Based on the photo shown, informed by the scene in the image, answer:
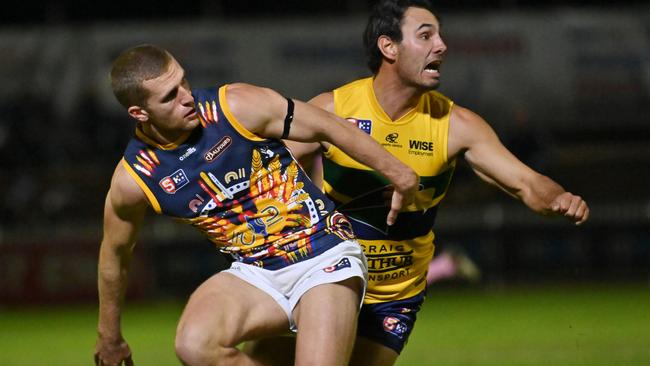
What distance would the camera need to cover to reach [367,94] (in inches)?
230

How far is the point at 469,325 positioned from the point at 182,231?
4.23 metres

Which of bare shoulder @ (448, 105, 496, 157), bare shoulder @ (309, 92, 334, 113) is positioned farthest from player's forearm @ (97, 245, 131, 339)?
bare shoulder @ (448, 105, 496, 157)

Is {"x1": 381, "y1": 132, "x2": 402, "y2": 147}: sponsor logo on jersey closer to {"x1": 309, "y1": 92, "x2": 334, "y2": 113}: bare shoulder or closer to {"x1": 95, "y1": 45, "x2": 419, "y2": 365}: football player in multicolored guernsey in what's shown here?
{"x1": 309, "y1": 92, "x2": 334, "y2": 113}: bare shoulder

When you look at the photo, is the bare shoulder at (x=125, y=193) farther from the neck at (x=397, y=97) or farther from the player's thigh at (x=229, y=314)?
the neck at (x=397, y=97)

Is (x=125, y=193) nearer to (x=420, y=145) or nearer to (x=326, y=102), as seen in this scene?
(x=326, y=102)

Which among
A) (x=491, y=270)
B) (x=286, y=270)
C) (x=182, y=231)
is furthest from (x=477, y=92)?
(x=286, y=270)

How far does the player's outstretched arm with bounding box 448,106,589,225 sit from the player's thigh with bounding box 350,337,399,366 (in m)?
1.02

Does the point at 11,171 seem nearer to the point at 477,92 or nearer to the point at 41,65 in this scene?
the point at 41,65

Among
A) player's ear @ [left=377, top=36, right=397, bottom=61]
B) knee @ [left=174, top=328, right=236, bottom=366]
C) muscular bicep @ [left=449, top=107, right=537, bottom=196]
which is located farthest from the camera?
player's ear @ [left=377, top=36, right=397, bottom=61]

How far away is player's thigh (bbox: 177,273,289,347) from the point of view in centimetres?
474

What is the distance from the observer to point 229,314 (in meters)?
4.80

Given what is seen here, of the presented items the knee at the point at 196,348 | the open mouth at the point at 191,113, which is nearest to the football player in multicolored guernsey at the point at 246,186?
the open mouth at the point at 191,113

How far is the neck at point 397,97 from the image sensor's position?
18.9 ft

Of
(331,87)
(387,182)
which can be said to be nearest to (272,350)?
(387,182)
